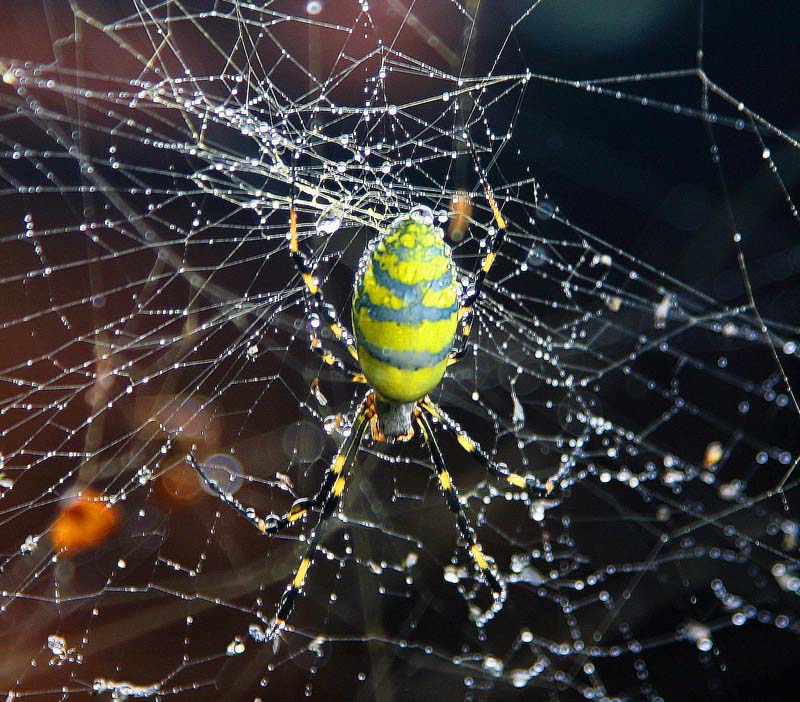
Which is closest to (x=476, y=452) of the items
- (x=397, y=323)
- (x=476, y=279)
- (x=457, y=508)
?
(x=457, y=508)

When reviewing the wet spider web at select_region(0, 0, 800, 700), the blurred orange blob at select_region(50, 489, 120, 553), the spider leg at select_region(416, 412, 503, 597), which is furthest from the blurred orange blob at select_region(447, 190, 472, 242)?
the blurred orange blob at select_region(50, 489, 120, 553)

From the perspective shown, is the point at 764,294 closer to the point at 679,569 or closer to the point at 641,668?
the point at 679,569

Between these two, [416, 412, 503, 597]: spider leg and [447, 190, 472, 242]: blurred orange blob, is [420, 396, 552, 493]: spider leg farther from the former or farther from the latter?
[447, 190, 472, 242]: blurred orange blob

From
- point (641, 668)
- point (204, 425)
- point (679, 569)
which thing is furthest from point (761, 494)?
point (204, 425)

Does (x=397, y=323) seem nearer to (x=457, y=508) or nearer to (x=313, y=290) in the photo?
(x=313, y=290)

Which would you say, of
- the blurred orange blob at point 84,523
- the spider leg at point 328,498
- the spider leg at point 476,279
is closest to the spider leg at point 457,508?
the spider leg at point 328,498

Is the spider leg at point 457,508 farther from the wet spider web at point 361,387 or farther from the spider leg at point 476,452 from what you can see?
the wet spider web at point 361,387
